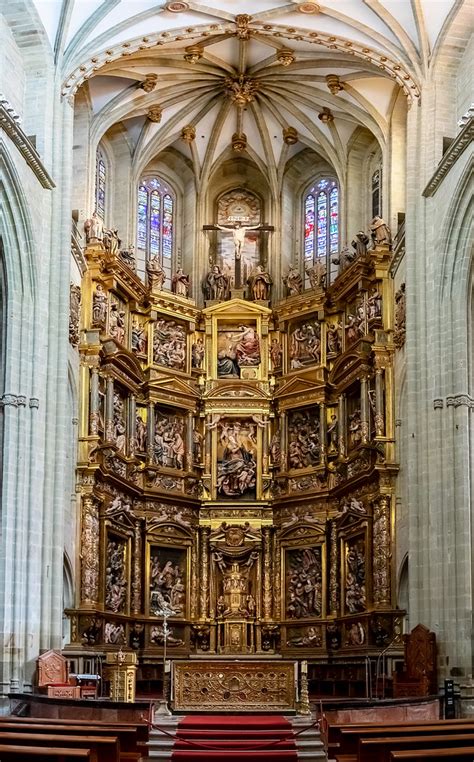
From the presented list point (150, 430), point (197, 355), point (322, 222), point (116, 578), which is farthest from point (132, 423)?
point (322, 222)

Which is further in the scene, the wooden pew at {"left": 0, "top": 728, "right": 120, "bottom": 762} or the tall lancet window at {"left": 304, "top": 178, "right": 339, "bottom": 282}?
the tall lancet window at {"left": 304, "top": 178, "right": 339, "bottom": 282}

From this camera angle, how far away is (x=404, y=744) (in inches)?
545

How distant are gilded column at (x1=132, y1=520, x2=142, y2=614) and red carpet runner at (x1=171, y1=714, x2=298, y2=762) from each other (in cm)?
1040

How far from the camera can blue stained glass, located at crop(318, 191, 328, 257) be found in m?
37.4

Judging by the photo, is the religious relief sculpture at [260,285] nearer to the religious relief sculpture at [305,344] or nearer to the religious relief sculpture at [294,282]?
the religious relief sculpture at [294,282]

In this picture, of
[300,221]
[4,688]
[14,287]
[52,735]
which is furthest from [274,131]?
[52,735]

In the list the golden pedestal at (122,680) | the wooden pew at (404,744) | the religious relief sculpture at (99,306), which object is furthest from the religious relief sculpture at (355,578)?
the wooden pew at (404,744)

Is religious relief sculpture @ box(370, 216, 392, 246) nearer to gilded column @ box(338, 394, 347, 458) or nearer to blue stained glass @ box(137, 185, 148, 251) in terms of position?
gilded column @ box(338, 394, 347, 458)

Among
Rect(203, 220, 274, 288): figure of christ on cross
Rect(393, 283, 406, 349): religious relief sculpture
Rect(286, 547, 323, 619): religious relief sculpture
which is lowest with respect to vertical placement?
Rect(286, 547, 323, 619): religious relief sculpture

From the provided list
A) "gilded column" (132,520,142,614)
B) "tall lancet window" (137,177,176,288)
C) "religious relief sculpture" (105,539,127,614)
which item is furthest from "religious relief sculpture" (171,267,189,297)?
"religious relief sculpture" (105,539,127,614)

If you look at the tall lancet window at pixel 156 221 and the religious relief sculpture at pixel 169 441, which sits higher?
the tall lancet window at pixel 156 221

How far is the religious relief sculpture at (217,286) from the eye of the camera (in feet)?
122

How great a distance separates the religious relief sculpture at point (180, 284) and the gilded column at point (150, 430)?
3.70 meters

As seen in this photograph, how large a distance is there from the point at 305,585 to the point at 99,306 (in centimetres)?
932
